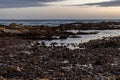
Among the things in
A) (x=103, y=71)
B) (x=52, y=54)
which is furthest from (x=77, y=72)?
(x=52, y=54)

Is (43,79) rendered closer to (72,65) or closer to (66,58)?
(72,65)

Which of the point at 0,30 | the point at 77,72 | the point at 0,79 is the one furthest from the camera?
the point at 0,30

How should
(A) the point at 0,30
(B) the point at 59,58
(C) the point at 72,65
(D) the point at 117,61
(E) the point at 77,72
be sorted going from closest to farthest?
(E) the point at 77,72
(C) the point at 72,65
(D) the point at 117,61
(B) the point at 59,58
(A) the point at 0,30

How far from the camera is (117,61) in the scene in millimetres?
21953

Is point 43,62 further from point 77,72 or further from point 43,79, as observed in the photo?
point 43,79

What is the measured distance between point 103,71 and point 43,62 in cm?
466

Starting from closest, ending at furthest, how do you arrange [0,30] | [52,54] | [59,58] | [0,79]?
[0,79] → [59,58] → [52,54] → [0,30]

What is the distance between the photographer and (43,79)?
15.7 m

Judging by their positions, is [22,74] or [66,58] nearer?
[22,74]

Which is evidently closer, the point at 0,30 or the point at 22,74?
the point at 22,74

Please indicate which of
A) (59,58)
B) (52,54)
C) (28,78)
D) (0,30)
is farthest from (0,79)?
(0,30)

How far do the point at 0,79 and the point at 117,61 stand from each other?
30.4 feet

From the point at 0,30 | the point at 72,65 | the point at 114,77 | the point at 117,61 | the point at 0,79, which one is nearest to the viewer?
the point at 0,79

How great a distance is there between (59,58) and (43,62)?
2195mm
